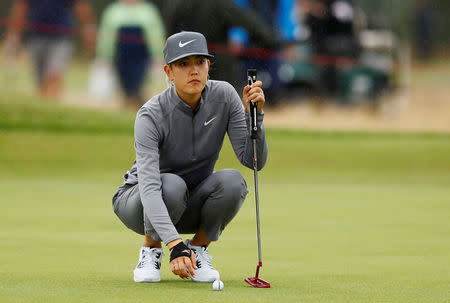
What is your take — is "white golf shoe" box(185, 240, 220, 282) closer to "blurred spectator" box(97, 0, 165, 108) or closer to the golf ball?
the golf ball

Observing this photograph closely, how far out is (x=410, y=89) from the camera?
54.4 ft

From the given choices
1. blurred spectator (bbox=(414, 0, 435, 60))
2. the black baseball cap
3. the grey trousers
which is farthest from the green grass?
blurred spectator (bbox=(414, 0, 435, 60))

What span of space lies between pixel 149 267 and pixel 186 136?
2.08 feet

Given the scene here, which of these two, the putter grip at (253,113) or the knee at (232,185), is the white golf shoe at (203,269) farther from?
the putter grip at (253,113)

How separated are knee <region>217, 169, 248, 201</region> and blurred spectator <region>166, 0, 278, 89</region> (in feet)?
27.1

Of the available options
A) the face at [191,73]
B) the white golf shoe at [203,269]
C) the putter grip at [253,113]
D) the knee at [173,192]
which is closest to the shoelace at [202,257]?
the white golf shoe at [203,269]

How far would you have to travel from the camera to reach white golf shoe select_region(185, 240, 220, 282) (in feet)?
16.3

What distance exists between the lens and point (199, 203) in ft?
16.8

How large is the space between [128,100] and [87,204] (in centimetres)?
488

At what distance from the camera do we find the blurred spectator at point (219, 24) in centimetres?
1354

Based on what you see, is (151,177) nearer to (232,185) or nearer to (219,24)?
(232,185)

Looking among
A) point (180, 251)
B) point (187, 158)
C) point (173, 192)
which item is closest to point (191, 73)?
point (187, 158)

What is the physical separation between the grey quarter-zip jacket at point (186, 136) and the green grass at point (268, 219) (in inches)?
19.9

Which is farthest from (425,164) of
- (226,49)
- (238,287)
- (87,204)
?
(238,287)
